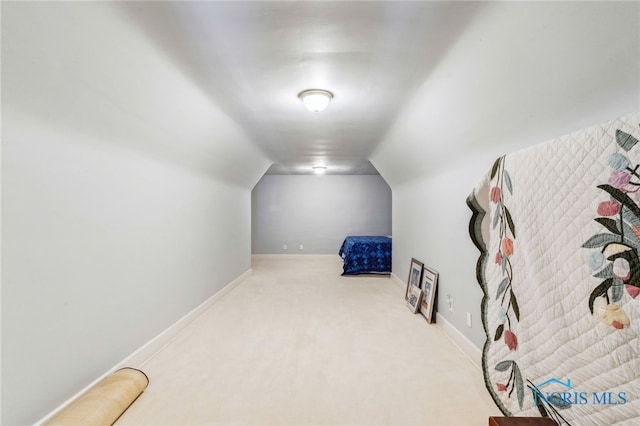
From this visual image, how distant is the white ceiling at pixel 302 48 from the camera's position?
1.53 m

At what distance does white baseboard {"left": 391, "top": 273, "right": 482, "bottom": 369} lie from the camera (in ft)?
7.75

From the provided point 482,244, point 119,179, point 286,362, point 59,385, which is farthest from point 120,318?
point 482,244

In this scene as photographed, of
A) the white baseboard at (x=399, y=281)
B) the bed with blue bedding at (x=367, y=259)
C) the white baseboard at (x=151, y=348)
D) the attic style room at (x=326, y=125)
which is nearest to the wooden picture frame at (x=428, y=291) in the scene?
the attic style room at (x=326, y=125)

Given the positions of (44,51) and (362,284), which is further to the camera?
(362,284)

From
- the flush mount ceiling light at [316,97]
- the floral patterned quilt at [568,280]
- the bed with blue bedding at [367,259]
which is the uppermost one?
the flush mount ceiling light at [316,97]

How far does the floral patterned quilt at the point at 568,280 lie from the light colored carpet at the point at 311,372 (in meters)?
0.70

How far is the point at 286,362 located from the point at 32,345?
1578 millimetres

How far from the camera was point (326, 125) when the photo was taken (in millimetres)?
3623

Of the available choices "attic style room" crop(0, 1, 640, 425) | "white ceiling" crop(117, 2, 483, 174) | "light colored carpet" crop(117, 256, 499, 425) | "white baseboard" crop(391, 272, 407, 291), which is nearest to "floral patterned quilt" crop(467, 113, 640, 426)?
"attic style room" crop(0, 1, 640, 425)

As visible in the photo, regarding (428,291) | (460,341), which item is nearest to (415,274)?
(428,291)

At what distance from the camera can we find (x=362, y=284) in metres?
5.20

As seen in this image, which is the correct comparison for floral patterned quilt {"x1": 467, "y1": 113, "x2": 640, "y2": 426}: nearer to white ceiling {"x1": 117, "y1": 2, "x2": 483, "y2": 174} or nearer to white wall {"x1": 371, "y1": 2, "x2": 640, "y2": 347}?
white wall {"x1": 371, "y1": 2, "x2": 640, "y2": 347}

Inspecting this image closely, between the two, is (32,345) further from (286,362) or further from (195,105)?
(195,105)

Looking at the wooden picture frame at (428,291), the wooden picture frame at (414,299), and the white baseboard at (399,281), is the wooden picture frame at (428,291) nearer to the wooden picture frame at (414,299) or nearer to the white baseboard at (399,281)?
the wooden picture frame at (414,299)
